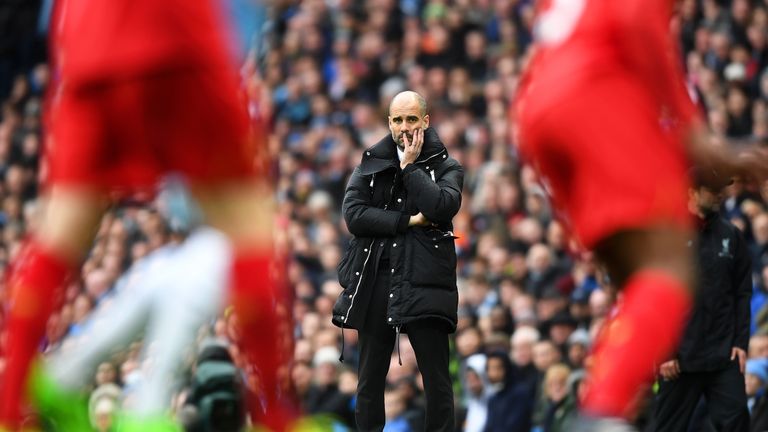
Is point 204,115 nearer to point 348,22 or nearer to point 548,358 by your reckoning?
point 548,358

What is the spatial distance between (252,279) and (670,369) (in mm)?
4770

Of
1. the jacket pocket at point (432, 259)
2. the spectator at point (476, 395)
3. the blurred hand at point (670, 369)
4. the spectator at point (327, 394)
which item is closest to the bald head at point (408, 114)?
the jacket pocket at point (432, 259)

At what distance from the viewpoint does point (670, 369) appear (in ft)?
30.9

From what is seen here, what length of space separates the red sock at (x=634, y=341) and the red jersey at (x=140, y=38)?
1.72m

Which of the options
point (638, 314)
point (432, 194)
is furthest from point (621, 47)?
point (432, 194)

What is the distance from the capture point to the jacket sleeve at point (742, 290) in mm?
9430

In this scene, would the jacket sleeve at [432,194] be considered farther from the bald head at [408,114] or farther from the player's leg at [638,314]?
the player's leg at [638,314]

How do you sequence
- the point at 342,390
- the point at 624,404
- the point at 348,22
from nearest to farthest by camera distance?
the point at 624,404, the point at 342,390, the point at 348,22

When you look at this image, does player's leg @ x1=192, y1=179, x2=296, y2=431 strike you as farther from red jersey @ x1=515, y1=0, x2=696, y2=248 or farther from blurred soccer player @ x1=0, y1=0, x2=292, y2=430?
red jersey @ x1=515, y1=0, x2=696, y2=248

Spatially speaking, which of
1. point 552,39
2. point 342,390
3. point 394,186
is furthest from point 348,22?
point 552,39

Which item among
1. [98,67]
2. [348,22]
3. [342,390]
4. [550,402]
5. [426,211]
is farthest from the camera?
[348,22]

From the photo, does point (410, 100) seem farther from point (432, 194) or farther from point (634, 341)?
point (634, 341)

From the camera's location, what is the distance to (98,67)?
5258 mm

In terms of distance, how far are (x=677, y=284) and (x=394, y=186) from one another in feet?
10.9
